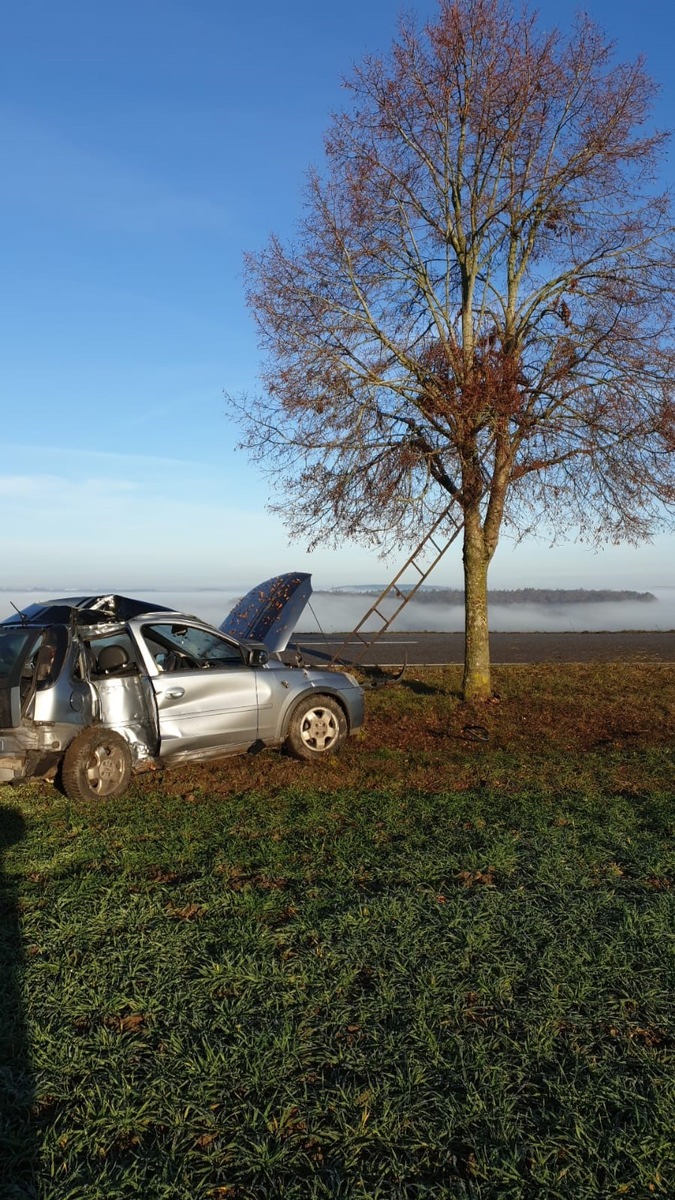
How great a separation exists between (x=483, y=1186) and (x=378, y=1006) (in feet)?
3.70

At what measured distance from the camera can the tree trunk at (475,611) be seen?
45.4ft

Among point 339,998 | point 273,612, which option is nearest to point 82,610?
point 273,612

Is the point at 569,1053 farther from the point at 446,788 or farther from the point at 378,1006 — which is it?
the point at 446,788

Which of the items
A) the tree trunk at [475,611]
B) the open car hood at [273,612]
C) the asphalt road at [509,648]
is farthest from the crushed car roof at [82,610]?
the asphalt road at [509,648]

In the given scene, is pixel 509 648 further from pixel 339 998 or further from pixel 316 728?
pixel 339 998

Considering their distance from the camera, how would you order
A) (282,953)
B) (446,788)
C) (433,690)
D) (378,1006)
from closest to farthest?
(378,1006), (282,953), (446,788), (433,690)

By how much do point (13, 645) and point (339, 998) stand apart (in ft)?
16.3

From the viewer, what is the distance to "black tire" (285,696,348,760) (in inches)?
390

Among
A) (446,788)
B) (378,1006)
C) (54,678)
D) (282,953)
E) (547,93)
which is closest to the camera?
(378,1006)

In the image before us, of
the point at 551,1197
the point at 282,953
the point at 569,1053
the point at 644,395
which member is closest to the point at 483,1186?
the point at 551,1197

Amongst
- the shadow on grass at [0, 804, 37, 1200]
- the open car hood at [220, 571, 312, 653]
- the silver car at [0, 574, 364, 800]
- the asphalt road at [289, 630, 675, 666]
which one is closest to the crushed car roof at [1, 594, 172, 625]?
the silver car at [0, 574, 364, 800]

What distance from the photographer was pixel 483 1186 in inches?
113

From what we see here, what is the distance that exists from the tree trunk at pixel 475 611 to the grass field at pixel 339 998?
5.83m

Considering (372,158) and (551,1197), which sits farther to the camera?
(372,158)
